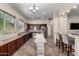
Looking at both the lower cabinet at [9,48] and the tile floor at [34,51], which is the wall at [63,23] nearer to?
the tile floor at [34,51]

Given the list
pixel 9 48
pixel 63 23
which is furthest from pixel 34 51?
pixel 63 23

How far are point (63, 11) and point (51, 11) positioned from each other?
45 centimetres

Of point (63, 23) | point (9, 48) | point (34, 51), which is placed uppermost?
point (63, 23)

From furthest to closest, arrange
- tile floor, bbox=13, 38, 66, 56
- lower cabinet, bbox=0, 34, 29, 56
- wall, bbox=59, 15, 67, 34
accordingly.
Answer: wall, bbox=59, 15, 67, 34
tile floor, bbox=13, 38, 66, 56
lower cabinet, bbox=0, 34, 29, 56

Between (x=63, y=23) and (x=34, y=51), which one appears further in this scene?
(x=63, y=23)

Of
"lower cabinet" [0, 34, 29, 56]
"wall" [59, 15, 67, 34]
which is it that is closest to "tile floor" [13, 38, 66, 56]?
"lower cabinet" [0, 34, 29, 56]

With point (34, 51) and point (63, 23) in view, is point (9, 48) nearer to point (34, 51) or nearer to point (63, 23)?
point (34, 51)

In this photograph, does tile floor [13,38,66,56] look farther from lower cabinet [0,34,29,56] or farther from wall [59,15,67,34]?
wall [59,15,67,34]

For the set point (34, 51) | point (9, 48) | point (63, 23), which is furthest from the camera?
point (63, 23)

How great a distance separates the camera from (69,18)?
4320mm

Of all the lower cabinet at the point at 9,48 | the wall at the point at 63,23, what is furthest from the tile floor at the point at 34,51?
the wall at the point at 63,23

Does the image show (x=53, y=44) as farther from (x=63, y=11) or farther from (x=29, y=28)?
(x=63, y=11)

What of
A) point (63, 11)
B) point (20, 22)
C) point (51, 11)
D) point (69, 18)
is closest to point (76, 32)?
point (69, 18)

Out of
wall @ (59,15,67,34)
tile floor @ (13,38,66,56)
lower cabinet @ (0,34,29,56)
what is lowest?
tile floor @ (13,38,66,56)
